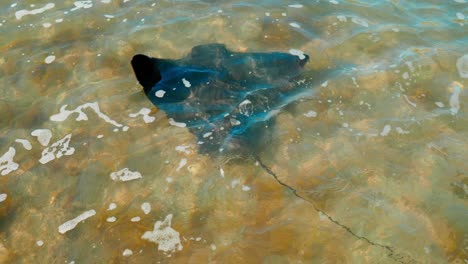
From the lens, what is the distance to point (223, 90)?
694 centimetres

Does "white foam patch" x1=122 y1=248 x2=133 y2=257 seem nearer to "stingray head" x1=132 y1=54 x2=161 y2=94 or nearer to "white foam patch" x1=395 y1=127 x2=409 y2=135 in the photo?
"stingray head" x1=132 y1=54 x2=161 y2=94

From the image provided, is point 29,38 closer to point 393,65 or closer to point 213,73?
point 213,73

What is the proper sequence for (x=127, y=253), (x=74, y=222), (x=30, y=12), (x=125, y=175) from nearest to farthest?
1. (x=127, y=253)
2. (x=74, y=222)
3. (x=125, y=175)
4. (x=30, y=12)

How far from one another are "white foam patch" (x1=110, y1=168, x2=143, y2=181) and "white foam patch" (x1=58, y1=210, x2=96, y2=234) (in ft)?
1.99

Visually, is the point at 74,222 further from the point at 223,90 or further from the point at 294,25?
the point at 294,25

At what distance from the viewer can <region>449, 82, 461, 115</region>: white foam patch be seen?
255 inches

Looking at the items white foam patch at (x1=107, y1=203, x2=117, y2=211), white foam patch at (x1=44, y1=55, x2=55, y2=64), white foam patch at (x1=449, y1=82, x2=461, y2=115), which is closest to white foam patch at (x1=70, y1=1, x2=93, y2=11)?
white foam patch at (x1=44, y1=55, x2=55, y2=64)

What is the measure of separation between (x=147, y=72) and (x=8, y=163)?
251 centimetres

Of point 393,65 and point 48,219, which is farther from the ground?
point 393,65

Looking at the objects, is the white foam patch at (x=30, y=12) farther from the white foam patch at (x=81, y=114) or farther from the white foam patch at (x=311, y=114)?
the white foam patch at (x=311, y=114)

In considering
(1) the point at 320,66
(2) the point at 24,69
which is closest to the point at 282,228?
(1) the point at 320,66

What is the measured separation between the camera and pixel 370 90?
22.6ft

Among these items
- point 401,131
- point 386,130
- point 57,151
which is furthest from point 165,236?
point 401,131

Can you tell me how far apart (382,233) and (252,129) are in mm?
2393
